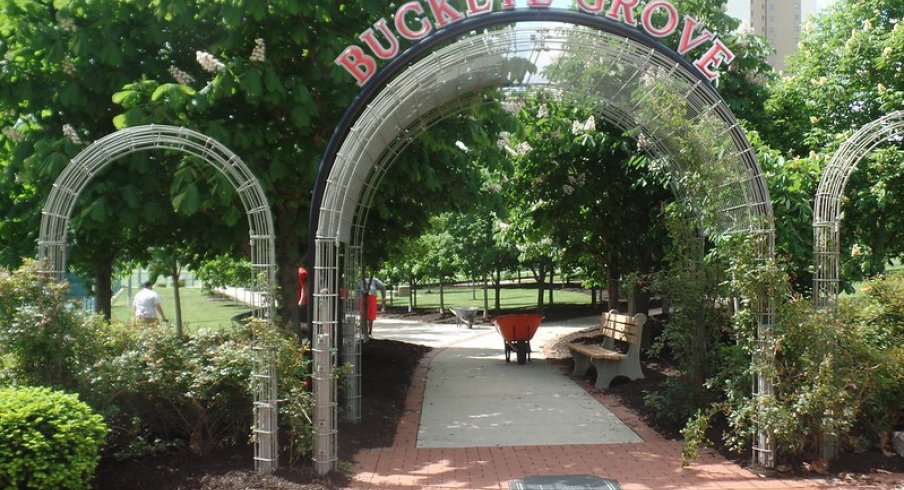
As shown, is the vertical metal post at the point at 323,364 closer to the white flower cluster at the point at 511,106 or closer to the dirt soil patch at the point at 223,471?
the dirt soil patch at the point at 223,471

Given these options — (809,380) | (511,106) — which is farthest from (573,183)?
(809,380)

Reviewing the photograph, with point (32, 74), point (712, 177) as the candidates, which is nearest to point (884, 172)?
point (712, 177)

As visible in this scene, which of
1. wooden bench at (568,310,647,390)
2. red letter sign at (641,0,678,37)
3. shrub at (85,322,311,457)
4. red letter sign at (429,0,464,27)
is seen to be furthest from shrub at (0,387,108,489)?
wooden bench at (568,310,647,390)

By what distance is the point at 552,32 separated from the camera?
7.11m

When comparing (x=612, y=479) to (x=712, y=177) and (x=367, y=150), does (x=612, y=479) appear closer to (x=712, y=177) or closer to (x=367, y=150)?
(x=712, y=177)

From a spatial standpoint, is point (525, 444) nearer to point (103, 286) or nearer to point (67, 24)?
point (67, 24)

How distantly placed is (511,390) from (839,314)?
547 cm

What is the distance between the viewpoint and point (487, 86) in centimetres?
824

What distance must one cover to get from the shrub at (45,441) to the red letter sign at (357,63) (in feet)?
11.7

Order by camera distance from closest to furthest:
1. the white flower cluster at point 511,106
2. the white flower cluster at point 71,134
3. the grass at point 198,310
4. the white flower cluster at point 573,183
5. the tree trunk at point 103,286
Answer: the white flower cluster at point 71,134, the white flower cluster at point 511,106, the tree trunk at point 103,286, the white flower cluster at point 573,183, the grass at point 198,310

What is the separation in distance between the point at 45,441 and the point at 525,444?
14.8 ft

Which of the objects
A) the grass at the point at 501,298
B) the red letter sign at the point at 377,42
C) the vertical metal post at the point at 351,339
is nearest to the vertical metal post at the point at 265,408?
the vertical metal post at the point at 351,339

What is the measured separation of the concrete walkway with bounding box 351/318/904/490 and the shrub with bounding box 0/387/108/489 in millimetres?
2140

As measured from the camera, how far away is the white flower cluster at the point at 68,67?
337 inches
